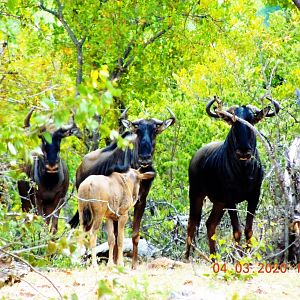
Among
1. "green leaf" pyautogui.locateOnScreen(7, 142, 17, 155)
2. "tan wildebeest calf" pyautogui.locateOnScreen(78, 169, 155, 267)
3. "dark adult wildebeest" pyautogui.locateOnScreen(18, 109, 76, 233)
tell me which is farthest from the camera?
"dark adult wildebeest" pyautogui.locateOnScreen(18, 109, 76, 233)

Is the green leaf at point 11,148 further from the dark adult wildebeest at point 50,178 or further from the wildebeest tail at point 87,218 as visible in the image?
the dark adult wildebeest at point 50,178

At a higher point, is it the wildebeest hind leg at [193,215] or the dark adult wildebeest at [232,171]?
the dark adult wildebeest at [232,171]

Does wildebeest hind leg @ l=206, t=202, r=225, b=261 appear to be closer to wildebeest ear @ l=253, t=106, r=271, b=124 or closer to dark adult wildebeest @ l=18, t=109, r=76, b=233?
wildebeest ear @ l=253, t=106, r=271, b=124

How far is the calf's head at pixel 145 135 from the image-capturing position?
1488cm

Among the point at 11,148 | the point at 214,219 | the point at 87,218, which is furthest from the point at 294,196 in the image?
the point at 11,148

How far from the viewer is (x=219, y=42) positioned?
2462cm

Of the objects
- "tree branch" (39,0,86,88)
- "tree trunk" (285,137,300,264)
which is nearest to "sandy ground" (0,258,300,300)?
"tree trunk" (285,137,300,264)

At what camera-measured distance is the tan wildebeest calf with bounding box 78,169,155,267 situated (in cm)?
1296

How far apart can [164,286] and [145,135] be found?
484cm

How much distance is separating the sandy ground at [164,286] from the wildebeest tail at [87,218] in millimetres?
708

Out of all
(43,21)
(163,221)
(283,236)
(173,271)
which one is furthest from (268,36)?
(173,271)

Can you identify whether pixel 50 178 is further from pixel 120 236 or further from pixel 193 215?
pixel 120 236

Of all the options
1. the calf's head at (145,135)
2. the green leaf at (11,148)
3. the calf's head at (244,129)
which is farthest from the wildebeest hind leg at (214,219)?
the green leaf at (11,148)

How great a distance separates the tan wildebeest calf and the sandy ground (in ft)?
2.41
